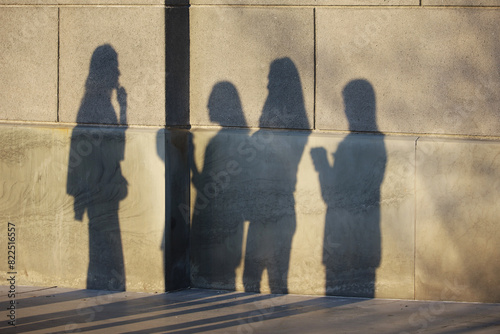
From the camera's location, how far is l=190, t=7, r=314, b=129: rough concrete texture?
24.5 feet

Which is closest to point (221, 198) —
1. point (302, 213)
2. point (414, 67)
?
point (302, 213)

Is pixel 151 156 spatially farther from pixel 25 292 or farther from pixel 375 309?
pixel 375 309

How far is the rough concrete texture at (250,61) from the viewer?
7.46 meters

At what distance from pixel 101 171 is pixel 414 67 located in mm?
3373

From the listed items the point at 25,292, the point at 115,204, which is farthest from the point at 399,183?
the point at 25,292

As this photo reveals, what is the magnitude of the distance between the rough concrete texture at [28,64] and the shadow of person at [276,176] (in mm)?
2288

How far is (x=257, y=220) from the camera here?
7.63 meters

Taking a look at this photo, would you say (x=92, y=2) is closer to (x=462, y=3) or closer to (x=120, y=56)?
(x=120, y=56)

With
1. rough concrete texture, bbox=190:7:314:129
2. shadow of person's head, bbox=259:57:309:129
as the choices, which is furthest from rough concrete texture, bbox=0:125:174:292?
shadow of person's head, bbox=259:57:309:129

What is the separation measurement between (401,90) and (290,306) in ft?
7.83

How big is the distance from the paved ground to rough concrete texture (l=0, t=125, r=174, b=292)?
0.82 ft

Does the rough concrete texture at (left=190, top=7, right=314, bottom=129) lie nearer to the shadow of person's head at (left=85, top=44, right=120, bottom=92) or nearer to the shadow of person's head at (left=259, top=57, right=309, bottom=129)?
the shadow of person's head at (left=259, top=57, right=309, bottom=129)

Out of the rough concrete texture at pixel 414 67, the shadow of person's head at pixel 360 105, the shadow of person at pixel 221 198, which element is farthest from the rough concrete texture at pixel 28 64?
the shadow of person's head at pixel 360 105

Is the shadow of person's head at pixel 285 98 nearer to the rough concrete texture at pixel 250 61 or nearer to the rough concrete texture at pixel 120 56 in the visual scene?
the rough concrete texture at pixel 250 61
